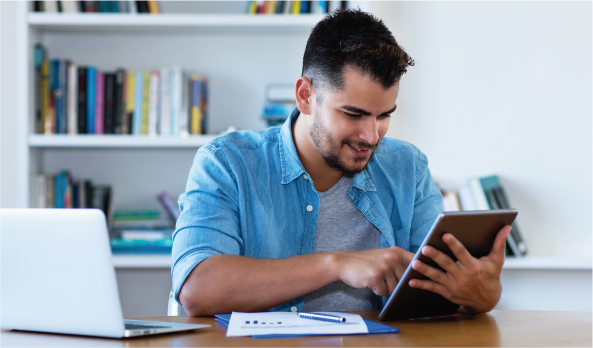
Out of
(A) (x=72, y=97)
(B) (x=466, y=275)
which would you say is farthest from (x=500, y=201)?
(A) (x=72, y=97)

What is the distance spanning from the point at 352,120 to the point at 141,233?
3.98 ft

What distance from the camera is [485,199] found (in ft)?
7.00

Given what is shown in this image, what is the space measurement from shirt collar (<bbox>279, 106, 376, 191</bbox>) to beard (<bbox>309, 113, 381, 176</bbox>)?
0.05m

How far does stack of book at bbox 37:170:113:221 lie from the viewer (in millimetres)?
2180

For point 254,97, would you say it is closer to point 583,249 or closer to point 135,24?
point 135,24

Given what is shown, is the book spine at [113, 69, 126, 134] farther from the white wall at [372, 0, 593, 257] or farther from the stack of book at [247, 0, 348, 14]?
the white wall at [372, 0, 593, 257]

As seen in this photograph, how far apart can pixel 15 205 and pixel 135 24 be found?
0.85 metres

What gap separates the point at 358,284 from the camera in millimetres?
965

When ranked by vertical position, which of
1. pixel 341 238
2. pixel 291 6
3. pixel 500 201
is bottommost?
pixel 500 201

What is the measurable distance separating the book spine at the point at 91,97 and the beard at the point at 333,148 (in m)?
1.19

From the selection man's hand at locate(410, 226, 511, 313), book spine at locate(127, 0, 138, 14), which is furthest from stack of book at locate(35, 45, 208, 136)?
man's hand at locate(410, 226, 511, 313)

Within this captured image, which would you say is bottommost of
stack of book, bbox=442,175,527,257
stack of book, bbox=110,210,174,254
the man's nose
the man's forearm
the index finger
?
stack of book, bbox=110,210,174,254

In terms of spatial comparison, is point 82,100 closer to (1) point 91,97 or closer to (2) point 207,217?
(1) point 91,97

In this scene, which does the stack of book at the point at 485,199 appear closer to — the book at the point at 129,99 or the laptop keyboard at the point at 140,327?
the book at the point at 129,99
